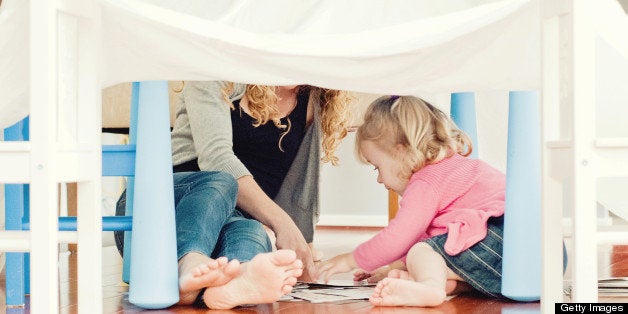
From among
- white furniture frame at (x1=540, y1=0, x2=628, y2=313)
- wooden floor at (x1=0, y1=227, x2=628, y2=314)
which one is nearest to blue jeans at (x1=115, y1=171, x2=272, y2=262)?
wooden floor at (x1=0, y1=227, x2=628, y2=314)

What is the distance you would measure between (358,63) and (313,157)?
0.82 m

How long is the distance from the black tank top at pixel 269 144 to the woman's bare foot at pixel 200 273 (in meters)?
0.41

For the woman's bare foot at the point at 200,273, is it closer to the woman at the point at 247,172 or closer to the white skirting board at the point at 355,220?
the woman at the point at 247,172

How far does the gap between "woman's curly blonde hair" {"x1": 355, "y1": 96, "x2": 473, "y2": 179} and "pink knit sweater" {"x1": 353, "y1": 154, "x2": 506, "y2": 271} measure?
0.10 feet

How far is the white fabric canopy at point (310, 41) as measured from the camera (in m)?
0.98

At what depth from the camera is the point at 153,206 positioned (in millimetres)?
1307

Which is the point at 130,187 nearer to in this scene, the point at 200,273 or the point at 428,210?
the point at 200,273

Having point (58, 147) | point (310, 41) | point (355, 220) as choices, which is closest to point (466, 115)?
point (310, 41)

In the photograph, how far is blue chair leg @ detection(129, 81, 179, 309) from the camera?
51.4 inches

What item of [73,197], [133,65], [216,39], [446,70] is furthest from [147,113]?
[73,197]

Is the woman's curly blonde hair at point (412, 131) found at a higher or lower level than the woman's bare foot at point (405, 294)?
higher

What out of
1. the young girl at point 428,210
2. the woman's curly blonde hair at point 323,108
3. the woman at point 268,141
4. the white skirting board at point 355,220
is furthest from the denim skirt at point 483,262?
the white skirting board at point 355,220

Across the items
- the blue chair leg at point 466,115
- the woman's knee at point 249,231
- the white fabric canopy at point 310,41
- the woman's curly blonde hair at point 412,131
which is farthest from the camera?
the blue chair leg at point 466,115

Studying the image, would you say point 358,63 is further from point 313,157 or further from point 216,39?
point 313,157
